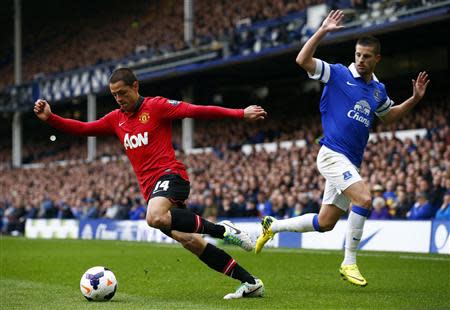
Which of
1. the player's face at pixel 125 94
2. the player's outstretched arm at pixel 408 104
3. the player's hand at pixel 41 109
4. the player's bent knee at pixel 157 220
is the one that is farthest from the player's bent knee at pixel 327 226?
the player's hand at pixel 41 109

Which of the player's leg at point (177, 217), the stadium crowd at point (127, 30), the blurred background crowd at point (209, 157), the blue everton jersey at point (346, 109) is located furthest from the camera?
the stadium crowd at point (127, 30)

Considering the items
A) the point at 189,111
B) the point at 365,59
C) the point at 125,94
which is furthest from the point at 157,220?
the point at 365,59

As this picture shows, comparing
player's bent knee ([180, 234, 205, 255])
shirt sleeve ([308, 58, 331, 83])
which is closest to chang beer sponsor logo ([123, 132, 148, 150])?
player's bent knee ([180, 234, 205, 255])

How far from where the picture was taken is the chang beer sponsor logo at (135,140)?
29.0 ft

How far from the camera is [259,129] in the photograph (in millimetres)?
32656

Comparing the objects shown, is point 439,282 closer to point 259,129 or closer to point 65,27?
point 259,129

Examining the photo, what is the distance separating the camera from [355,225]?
9.52 metres

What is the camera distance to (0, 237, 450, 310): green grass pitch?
8.39m

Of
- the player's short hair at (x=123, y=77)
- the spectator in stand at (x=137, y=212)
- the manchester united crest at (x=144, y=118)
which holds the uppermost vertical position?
the player's short hair at (x=123, y=77)

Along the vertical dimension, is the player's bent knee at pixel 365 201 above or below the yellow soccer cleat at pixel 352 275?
above

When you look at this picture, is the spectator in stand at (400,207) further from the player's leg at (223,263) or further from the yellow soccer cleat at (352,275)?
the player's leg at (223,263)

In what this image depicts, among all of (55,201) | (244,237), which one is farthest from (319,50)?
(244,237)

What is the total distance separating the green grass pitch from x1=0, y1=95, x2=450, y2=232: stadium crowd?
2.82 m

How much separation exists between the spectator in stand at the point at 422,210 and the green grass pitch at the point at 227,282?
61.6 inches
